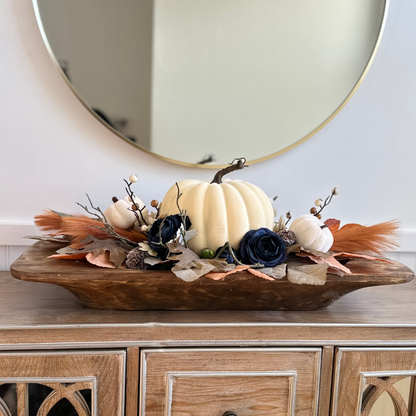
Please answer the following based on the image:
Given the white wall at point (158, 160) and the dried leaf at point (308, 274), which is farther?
the white wall at point (158, 160)

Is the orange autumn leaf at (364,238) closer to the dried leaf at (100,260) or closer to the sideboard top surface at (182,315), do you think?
the sideboard top surface at (182,315)

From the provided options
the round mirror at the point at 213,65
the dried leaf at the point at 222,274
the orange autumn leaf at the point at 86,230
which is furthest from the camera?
the round mirror at the point at 213,65

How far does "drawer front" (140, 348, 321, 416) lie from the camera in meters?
0.54

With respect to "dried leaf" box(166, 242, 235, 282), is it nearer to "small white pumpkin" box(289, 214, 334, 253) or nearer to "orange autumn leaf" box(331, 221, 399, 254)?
"small white pumpkin" box(289, 214, 334, 253)

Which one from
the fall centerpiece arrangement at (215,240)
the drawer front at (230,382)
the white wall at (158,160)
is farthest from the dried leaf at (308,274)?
the white wall at (158,160)

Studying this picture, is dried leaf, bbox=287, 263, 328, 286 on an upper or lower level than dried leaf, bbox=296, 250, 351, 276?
lower

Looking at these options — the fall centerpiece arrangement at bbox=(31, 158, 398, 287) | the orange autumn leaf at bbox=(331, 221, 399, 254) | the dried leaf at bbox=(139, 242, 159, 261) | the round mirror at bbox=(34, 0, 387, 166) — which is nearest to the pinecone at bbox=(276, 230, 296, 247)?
the fall centerpiece arrangement at bbox=(31, 158, 398, 287)

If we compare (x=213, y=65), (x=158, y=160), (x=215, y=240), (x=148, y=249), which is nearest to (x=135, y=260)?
(x=148, y=249)

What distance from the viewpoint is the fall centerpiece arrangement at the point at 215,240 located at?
54 centimetres

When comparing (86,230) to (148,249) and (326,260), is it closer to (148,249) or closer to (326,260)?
(148,249)

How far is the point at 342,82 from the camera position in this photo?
874 mm

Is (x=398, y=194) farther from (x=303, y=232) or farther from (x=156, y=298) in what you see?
(x=156, y=298)

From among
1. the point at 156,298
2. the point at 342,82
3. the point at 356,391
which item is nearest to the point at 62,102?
the point at 156,298

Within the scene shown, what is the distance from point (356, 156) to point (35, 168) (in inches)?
30.7
